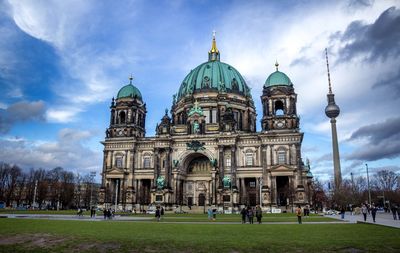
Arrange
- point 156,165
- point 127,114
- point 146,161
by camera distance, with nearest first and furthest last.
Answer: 1. point 156,165
2. point 146,161
3. point 127,114

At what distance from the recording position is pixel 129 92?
282 ft

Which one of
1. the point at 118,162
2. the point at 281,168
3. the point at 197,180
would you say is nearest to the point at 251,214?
the point at 281,168

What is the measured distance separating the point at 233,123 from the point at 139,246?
60789 mm

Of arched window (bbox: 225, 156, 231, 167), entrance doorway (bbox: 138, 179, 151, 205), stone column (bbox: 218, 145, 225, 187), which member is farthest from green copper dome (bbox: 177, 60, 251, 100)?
entrance doorway (bbox: 138, 179, 151, 205)

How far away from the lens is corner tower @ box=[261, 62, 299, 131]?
73.1 m

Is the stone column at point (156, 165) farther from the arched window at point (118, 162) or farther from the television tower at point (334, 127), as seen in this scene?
the television tower at point (334, 127)

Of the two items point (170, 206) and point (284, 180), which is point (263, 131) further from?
point (170, 206)

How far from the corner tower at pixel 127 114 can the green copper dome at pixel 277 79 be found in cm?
3038

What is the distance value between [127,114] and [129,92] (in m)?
5.87

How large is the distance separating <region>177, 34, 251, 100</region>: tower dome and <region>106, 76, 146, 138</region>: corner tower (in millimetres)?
12536

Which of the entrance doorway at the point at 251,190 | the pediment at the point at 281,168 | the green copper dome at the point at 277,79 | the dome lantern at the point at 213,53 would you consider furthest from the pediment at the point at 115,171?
the dome lantern at the point at 213,53

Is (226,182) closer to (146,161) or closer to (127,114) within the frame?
(146,161)

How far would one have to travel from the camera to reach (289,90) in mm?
75250

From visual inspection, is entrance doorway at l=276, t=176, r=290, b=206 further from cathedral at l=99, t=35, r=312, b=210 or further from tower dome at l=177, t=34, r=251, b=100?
tower dome at l=177, t=34, r=251, b=100
